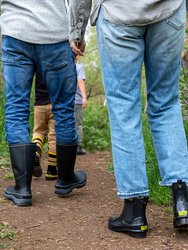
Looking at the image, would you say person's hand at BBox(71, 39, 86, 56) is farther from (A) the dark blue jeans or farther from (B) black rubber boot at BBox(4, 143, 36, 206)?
(B) black rubber boot at BBox(4, 143, 36, 206)

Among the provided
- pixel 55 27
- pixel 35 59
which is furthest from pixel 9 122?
pixel 55 27

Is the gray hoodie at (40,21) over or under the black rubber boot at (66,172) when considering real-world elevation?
over

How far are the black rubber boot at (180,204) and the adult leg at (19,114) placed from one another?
1.24 metres

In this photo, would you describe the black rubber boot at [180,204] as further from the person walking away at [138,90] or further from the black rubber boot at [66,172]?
the black rubber boot at [66,172]

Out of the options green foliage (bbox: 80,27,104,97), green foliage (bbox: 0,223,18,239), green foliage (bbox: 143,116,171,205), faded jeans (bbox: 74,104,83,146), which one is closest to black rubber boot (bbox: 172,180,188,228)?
green foliage (bbox: 143,116,171,205)

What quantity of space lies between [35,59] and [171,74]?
1.23m

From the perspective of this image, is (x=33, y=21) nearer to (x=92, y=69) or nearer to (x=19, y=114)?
(x=19, y=114)

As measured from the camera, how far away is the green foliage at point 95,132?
780 centimetres

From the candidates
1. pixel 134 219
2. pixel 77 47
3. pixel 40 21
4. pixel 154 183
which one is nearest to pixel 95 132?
pixel 154 183

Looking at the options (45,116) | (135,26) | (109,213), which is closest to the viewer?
(135,26)

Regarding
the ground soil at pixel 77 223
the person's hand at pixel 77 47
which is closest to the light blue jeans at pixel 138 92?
the ground soil at pixel 77 223

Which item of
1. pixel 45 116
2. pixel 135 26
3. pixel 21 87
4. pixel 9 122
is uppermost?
pixel 135 26

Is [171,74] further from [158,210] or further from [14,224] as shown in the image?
[14,224]

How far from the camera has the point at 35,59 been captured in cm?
404
